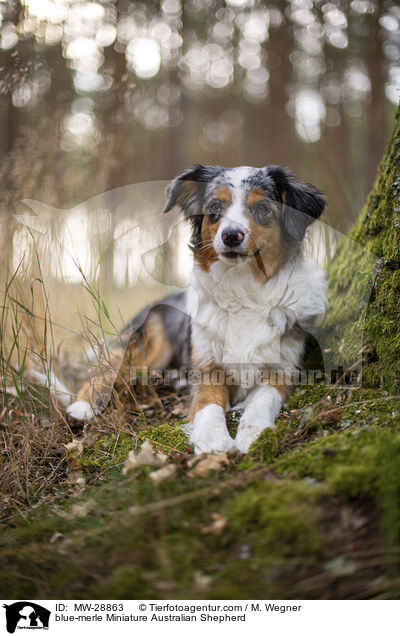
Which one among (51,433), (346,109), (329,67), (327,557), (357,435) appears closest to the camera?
(327,557)

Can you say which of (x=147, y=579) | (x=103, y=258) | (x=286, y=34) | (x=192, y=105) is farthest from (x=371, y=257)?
(x=192, y=105)

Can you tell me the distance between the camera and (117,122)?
4.22 metres

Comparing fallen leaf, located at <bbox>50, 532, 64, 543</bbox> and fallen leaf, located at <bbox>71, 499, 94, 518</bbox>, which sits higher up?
fallen leaf, located at <bbox>71, 499, 94, 518</bbox>

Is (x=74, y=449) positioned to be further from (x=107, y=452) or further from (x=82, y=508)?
(x=82, y=508)

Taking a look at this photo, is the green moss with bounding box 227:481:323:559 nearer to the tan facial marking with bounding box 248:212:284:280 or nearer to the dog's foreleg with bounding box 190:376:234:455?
the dog's foreleg with bounding box 190:376:234:455

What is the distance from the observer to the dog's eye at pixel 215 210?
2.73 metres

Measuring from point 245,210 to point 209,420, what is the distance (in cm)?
128

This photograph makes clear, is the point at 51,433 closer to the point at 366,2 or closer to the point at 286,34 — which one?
the point at 366,2

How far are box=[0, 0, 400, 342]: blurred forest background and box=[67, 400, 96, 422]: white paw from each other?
691 millimetres


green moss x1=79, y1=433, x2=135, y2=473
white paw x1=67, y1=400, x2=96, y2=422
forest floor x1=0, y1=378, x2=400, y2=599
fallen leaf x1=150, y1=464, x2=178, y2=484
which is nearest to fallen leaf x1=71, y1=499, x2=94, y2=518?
forest floor x1=0, y1=378, x2=400, y2=599

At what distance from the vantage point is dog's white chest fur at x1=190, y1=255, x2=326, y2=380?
110 inches

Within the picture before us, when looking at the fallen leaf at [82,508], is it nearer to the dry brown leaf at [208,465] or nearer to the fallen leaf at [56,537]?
the fallen leaf at [56,537]

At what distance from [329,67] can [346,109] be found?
0.52m
